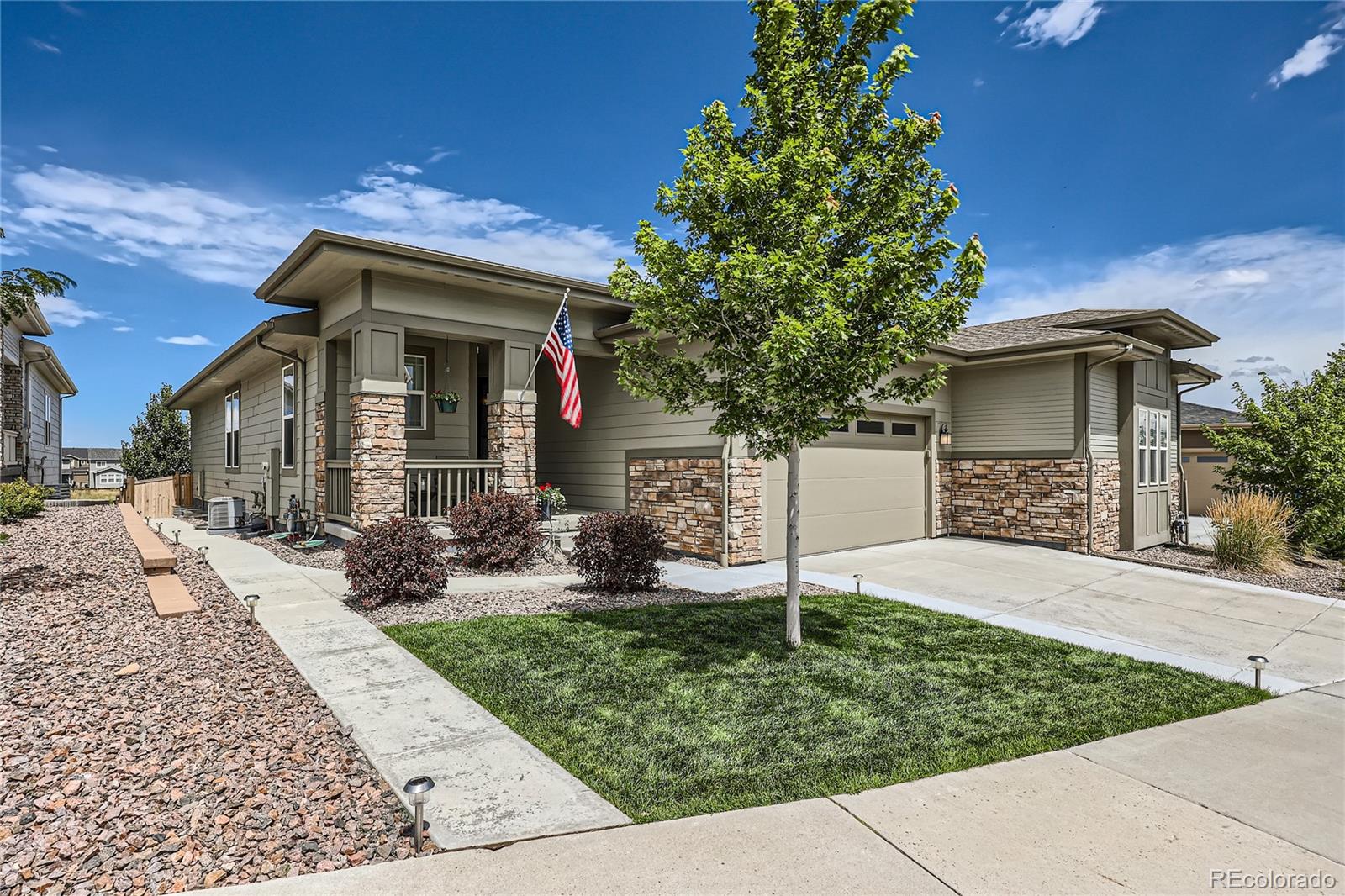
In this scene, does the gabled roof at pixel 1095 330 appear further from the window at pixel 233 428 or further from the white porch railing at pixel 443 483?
the window at pixel 233 428

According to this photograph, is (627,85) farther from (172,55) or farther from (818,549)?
(818,549)

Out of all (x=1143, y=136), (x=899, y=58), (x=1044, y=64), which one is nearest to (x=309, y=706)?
(x=899, y=58)

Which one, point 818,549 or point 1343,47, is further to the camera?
point 818,549

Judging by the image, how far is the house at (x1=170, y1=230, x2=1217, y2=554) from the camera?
30.4ft

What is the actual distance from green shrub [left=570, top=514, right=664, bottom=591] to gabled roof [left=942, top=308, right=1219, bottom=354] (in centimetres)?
665

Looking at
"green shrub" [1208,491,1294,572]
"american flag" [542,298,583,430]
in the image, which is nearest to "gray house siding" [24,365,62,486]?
"american flag" [542,298,583,430]

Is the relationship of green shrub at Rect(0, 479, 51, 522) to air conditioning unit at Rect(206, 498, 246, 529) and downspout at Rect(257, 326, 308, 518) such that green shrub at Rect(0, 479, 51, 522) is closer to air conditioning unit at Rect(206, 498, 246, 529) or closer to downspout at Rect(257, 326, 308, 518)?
air conditioning unit at Rect(206, 498, 246, 529)

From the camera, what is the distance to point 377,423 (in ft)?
29.8

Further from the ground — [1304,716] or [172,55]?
[172,55]

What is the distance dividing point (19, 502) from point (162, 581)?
961 centimetres

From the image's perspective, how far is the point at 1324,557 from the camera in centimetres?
1120

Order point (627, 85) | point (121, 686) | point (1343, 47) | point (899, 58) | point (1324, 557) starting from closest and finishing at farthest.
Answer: point (121, 686)
point (899, 58)
point (1343, 47)
point (627, 85)
point (1324, 557)

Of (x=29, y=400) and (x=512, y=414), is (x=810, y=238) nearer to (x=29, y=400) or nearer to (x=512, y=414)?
(x=512, y=414)

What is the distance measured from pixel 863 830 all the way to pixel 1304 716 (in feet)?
12.0
